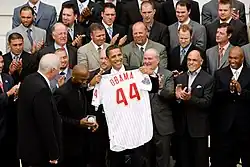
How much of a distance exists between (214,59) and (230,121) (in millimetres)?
899

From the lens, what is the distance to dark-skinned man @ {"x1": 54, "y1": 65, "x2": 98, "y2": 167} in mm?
7410

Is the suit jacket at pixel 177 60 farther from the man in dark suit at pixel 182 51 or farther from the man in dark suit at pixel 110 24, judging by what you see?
the man in dark suit at pixel 110 24

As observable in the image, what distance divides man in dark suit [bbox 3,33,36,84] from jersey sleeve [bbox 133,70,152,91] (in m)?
1.57

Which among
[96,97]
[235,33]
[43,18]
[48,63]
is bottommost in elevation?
[96,97]

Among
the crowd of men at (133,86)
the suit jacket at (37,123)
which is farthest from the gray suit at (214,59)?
the suit jacket at (37,123)

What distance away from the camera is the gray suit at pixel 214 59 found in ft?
27.9

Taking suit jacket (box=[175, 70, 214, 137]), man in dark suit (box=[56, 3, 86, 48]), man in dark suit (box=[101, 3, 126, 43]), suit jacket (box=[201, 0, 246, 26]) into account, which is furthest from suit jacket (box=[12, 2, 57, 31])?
suit jacket (box=[175, 70, 214, 137])

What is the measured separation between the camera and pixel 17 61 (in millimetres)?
8297

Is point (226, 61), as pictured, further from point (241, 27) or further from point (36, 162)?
point (36, 162)

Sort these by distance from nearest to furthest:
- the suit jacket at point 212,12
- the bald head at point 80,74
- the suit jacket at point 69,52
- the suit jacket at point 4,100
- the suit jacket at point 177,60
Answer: the bald head at point 80,74
the suit jacket at point 4,100
the suit jacket at point 69,52
the suit jacket at point 177,60
the suit jacket at point 212,12

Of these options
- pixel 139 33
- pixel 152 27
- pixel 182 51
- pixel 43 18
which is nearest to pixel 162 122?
pixel 182 51

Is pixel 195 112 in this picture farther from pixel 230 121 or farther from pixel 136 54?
pixel 136 54

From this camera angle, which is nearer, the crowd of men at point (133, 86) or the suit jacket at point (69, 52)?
the crowd of men at point (133, 86)

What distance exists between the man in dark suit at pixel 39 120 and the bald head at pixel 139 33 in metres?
2.08
